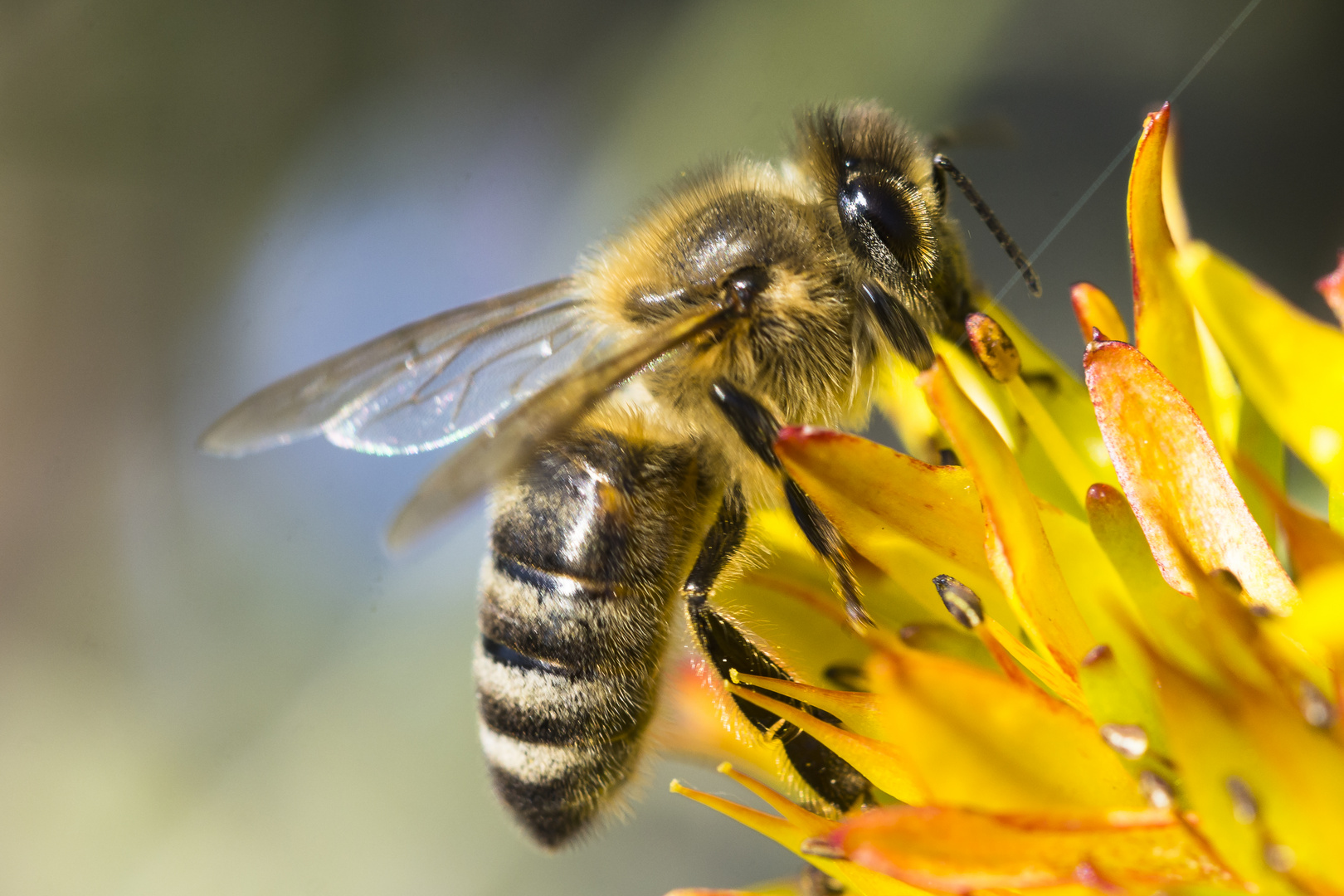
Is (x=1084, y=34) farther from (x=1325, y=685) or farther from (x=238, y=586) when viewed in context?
(x=238, y=586)

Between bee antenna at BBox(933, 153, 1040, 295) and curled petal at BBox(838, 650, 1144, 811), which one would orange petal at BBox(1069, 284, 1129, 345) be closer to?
bee antenna at BBox(933, 153, 1040, 295)

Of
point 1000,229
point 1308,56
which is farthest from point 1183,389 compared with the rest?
point 1308,56

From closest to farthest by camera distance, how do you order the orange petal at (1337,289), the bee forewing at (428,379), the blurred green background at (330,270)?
the orange petal at (1337,289) → the bee forewing at (428,379) → the blurred green background at (330,270)

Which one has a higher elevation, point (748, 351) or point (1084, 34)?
point (1084, 34)

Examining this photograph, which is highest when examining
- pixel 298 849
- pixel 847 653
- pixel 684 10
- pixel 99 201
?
pixel 684 10

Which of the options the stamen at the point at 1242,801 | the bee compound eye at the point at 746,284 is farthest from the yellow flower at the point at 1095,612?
the bee compound eye at the point at 746,284

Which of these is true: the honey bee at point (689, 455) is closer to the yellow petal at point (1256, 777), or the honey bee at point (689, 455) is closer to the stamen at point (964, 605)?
the stamen at point (964, 605)
